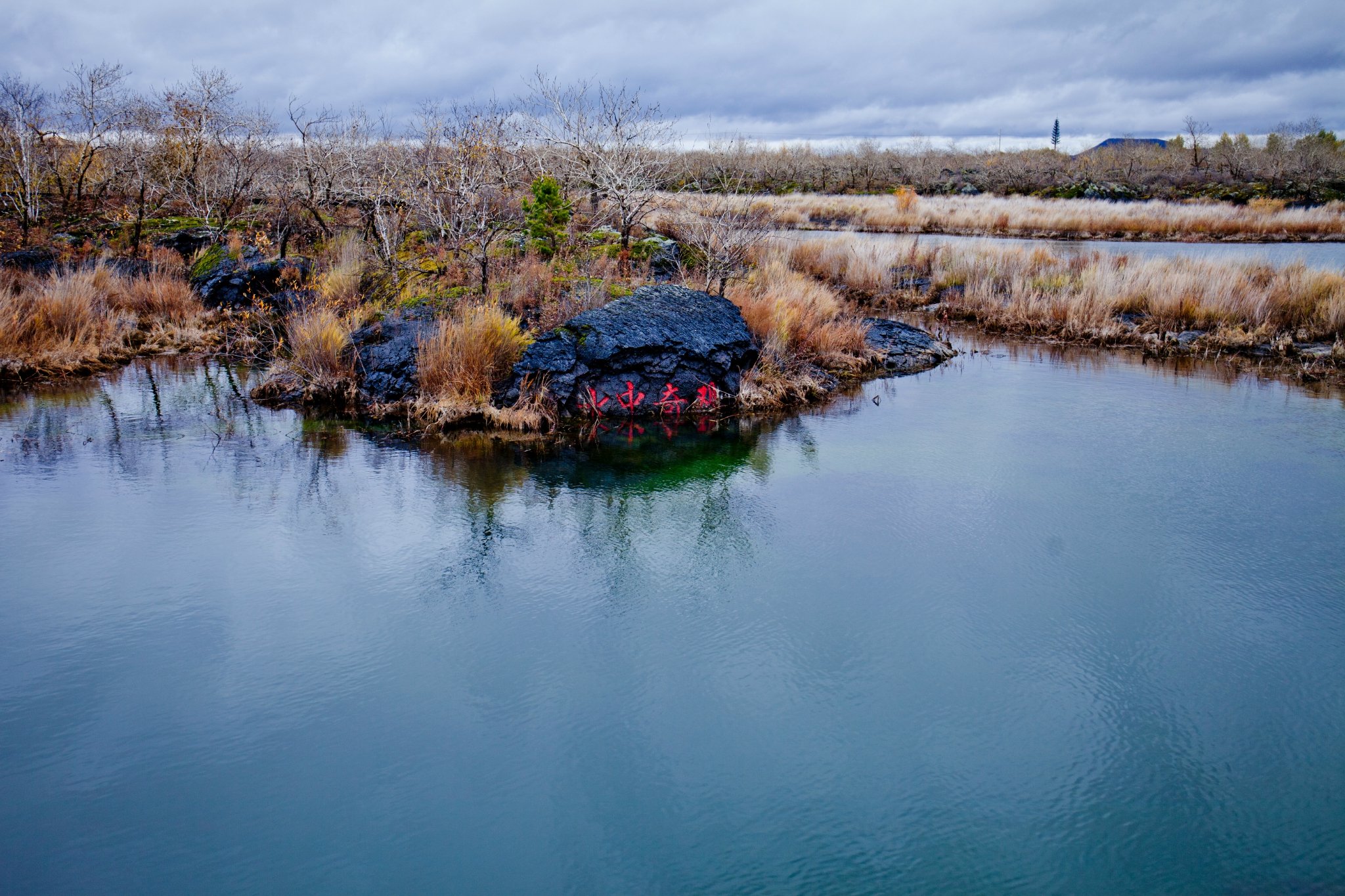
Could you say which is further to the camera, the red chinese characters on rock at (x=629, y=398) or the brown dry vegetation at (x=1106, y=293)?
the brown dry vegetation at (x=1106, y=293)

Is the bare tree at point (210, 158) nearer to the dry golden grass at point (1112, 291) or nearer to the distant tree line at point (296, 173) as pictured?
the distant tree line at point (296, 173)

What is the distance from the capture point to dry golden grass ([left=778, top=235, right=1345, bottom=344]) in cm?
1267

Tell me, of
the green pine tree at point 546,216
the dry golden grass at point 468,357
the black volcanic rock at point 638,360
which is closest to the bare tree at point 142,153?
the green pine tree at point 546,216

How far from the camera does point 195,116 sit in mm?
16250

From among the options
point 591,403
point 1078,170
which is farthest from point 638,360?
point 1078,170

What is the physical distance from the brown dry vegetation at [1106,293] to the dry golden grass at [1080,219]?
6284 millimetres

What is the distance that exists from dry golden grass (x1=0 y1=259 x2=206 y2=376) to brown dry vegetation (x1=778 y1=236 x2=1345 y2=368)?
1053 cm

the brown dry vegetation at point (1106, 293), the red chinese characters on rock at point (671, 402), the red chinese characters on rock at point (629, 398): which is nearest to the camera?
the red chinese characters on rock at point (629, 398)

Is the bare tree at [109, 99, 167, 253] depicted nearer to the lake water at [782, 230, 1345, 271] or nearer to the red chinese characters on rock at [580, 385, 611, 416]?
the red chinese characters on rock at [580, 385, 611, 416]

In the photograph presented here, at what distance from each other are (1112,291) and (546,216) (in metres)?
9.55

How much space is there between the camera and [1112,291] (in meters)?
14.0

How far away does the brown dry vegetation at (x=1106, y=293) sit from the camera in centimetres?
1259

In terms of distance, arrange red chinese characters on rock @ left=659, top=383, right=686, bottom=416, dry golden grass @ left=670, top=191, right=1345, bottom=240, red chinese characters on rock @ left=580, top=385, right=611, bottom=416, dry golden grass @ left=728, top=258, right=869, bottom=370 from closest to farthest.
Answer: red chinese characters on rock @ left=580, top=385, right=611, bottom=416 < red chinese characters on rock @ left=659, top=383, right=686, bottom=416 < dry golden grass @ left=728, top=258, right=869, bottom=370 < dry golden grass @ left=670, top=191, right=1345, bottom=240

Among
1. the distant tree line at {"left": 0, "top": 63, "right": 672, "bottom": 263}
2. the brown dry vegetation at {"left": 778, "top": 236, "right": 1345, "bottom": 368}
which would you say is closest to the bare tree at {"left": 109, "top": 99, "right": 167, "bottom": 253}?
the distant tree line at {"left": 0, "top": 63, "right": 672, "bottom": 263}
